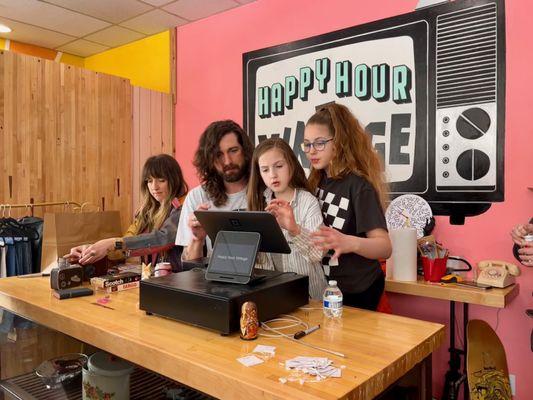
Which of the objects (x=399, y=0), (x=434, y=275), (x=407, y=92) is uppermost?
(x=399, y=0)

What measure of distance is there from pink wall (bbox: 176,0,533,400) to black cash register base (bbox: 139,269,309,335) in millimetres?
1735

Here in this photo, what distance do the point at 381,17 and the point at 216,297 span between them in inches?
102

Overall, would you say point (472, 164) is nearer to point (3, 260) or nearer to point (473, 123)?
point (473, 123)

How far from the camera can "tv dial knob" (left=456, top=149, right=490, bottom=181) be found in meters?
2.68

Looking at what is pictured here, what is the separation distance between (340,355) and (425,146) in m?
2.13

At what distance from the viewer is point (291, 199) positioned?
1768mm

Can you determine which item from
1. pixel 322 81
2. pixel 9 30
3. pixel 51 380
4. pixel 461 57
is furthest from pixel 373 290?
pixel 9 30

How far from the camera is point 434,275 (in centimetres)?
261

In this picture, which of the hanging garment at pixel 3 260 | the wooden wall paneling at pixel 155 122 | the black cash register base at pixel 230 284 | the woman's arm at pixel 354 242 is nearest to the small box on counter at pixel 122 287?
the black cash register base at pixel 230 284

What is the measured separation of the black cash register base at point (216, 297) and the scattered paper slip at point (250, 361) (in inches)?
5.6

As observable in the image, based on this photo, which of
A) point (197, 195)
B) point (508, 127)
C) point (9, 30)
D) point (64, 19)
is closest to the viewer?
point (197, 195)

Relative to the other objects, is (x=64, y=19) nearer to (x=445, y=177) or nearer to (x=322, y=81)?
(x=322, y=81)

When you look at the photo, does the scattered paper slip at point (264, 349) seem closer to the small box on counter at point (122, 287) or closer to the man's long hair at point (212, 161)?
the small box on counter at point (122, 287)

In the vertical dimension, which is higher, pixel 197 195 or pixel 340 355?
pixel 197 195
